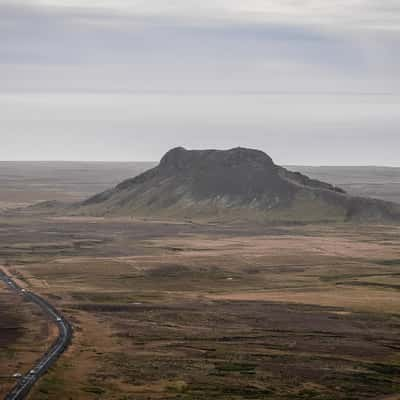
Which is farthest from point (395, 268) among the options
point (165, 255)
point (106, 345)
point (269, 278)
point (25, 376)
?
point (25, 376)

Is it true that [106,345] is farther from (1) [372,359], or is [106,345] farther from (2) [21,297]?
(2) [21,297]

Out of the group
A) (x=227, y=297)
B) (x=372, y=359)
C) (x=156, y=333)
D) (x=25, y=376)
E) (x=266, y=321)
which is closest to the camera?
(x=25, y=376)

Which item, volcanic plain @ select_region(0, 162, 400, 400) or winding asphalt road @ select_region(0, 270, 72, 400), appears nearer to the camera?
winding asphalt road @ select_region(0, 270, 72, 400)

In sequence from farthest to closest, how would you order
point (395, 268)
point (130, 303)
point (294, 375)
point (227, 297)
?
point (395, 268), point (227, 297), point (130, 303), point (294, 375)

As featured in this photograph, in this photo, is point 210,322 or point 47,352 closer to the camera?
point 47,352

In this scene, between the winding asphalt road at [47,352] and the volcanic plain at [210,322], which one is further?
the volcanic plain at [210,322]

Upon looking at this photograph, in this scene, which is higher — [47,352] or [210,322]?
[47,352]

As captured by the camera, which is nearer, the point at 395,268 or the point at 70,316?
the point at 70,316
